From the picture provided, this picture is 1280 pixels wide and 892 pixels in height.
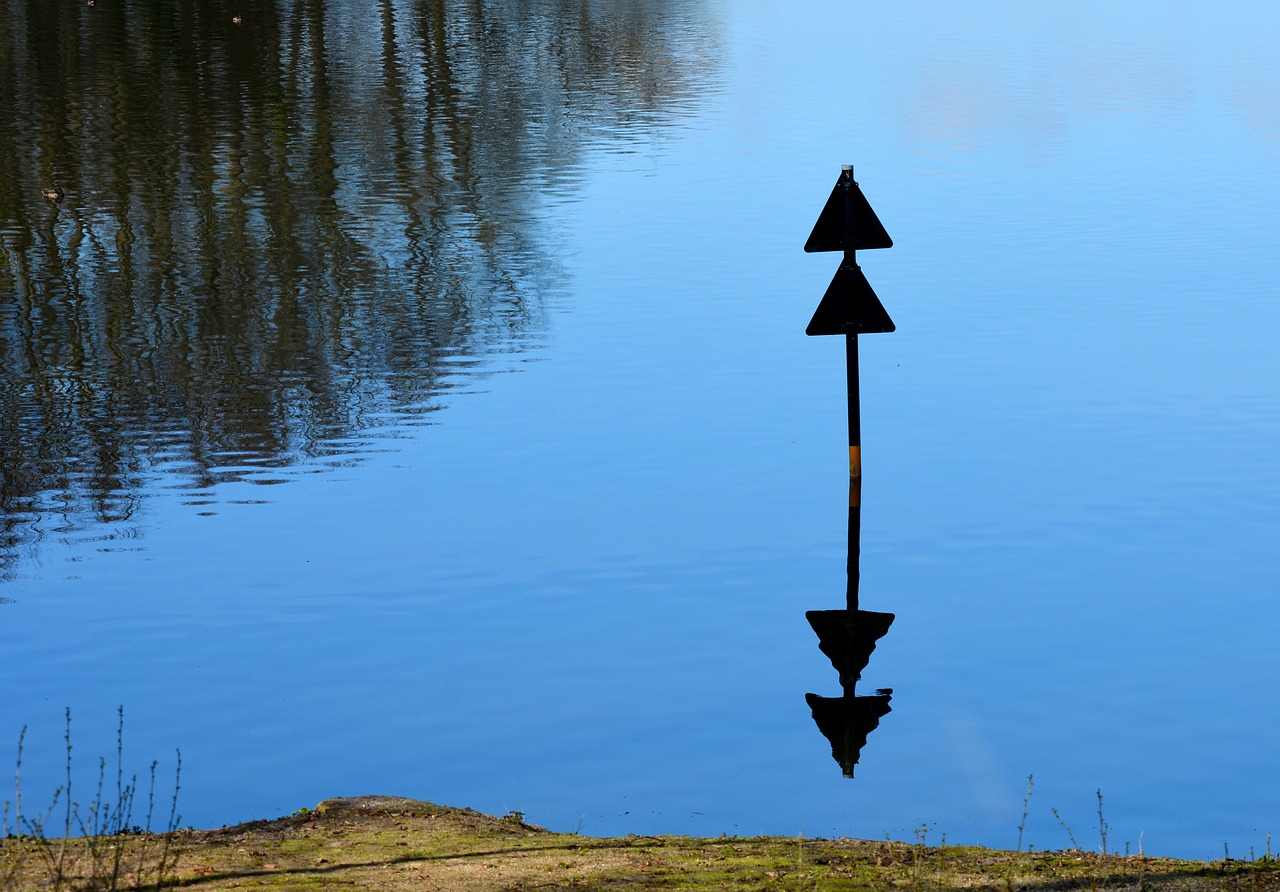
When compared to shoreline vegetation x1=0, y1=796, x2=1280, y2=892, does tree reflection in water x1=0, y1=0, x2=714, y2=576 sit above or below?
above

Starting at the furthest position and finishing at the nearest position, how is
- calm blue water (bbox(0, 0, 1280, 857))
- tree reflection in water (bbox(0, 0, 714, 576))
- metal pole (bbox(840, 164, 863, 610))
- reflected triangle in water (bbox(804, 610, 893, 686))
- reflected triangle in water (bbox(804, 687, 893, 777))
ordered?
tree reflection in water (bbox(0, 0, 714, 576)) → metal pole (bbox(840, 164, 863, 610)) → reflected triangle in water (bbox(804, 610, 893, 686)) → reflected triangle in water (bbox(804, 687, 893, 777)) → calm blue water (bbox(0, 0, 1280, 857))

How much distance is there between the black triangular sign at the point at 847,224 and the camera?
1462cm

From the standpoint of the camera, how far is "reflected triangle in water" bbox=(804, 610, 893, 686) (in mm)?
12914

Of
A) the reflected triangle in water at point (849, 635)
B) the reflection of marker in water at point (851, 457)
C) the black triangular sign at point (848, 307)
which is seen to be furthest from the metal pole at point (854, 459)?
the reflected triangle in water at point (849, 635)

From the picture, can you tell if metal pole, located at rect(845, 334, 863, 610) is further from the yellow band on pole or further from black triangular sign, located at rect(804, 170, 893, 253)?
black triangular sign, located at rect(804, 170, 893, 253)

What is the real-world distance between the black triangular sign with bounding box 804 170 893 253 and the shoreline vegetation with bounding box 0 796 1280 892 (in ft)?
22.0

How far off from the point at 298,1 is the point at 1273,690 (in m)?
72.0

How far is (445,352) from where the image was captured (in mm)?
21734

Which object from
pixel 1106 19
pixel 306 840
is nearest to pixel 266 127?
pixel 306 840

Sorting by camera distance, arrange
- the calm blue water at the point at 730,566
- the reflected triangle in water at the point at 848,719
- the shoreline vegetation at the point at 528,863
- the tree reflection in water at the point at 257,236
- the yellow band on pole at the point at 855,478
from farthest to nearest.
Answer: the tree reflection in water at the point at 257,236, the yellow band on pole at the point at 855,478, the reflected triangle in water at the point at 848,719, the calm blue water at the point at 730,566, the shoreline vegetation at the point at 528,863

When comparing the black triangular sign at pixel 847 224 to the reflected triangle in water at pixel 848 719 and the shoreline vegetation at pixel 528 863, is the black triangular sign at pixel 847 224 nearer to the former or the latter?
the reflected triangle in water at pixel 848 719

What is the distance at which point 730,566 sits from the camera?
47.9 ft

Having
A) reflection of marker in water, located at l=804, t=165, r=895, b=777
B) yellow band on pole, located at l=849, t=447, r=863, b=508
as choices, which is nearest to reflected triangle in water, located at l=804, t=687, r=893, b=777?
reflection of marker in water, located at l=804, t=165, r=895, b=777

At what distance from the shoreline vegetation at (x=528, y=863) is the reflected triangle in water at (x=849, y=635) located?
3743 millimetres
